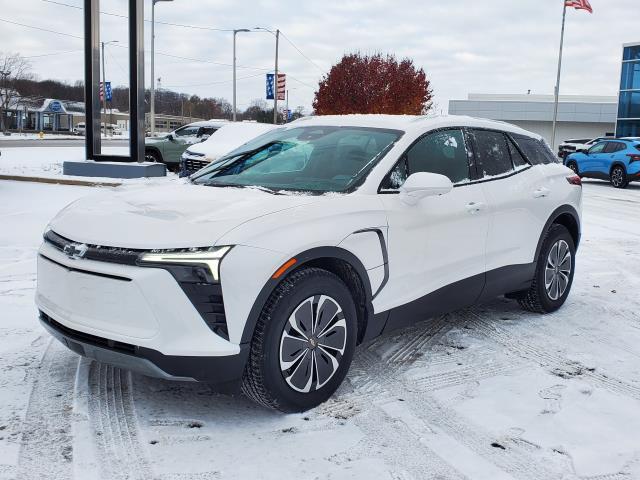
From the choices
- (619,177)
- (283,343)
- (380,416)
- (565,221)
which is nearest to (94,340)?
(283,343)

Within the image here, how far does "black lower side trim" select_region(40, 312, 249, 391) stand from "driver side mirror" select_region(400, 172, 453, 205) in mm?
1460

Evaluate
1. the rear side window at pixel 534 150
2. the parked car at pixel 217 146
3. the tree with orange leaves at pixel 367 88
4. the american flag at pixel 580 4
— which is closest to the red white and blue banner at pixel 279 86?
the tree with orange leaves at pixel 367 88

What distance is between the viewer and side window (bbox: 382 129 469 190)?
171 inches

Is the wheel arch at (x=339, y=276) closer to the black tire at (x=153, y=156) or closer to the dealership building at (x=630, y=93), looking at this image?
the black tire at (x=153, y=156)

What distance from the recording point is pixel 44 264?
3.70 m

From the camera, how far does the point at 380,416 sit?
374 centimetres

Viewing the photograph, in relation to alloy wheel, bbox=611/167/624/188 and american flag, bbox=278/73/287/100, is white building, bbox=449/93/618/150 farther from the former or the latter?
alloy wheel, bbox=611/167/624/188

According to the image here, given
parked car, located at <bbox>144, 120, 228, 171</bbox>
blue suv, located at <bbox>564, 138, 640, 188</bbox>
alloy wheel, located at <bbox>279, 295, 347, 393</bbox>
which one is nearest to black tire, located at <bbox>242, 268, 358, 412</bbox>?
alloy wheel, located at <bbox>279, 295, 347, 393</bbox>

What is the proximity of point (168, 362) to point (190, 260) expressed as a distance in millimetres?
499

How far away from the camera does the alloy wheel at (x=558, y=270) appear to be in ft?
19.2

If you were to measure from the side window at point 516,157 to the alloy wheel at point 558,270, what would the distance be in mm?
774

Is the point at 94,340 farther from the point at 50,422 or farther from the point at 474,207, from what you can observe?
the point at 474,207

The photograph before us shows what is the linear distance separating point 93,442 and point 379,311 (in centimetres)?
173

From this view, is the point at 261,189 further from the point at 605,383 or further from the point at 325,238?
the point at 605,383
